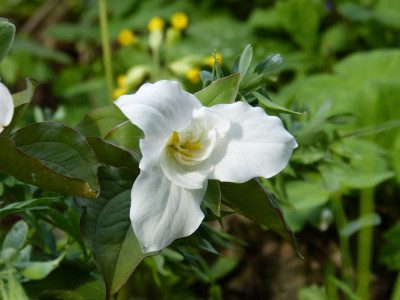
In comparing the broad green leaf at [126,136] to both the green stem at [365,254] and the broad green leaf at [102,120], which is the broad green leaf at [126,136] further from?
the green stem at [365,254]

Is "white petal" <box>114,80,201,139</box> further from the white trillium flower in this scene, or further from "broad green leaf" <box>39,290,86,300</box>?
"broad green leaf" <box>39,290,86,300</box>

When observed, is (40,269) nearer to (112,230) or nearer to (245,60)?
(112,230)

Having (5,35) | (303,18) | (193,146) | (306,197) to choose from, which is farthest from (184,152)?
(303,18)

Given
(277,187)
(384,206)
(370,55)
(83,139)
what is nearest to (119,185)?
A: (83,139)

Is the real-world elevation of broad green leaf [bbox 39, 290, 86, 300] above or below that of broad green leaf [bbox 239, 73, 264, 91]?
below

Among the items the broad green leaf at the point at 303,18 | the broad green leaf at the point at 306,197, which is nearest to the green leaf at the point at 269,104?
the broad green leaf at the point at 306,197

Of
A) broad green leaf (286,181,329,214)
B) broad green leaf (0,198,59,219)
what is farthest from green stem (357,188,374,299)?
broad green leaf (0,198,59,219)
